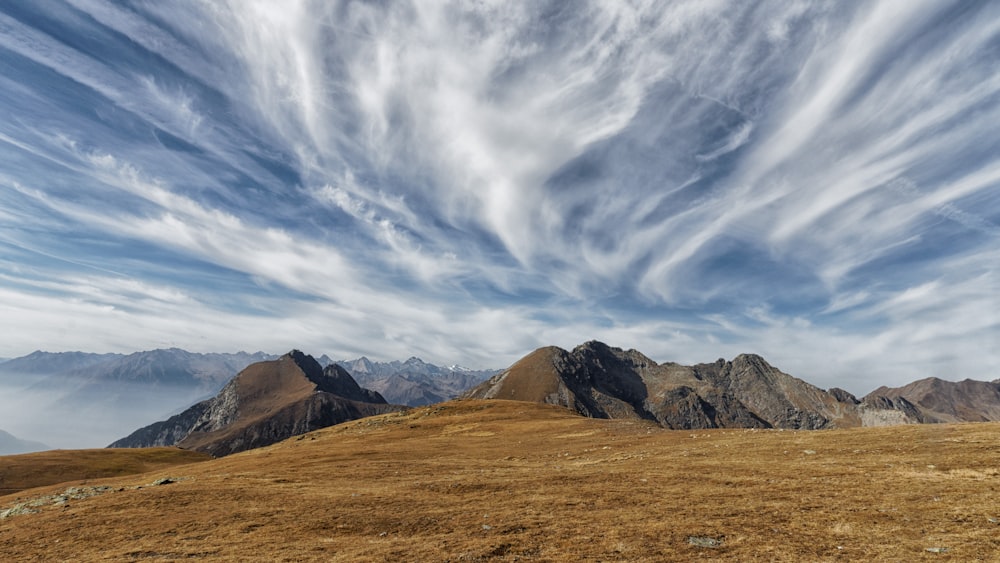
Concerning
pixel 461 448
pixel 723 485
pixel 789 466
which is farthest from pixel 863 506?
pixel 461 448

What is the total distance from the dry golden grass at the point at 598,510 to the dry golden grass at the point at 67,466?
3613 inches

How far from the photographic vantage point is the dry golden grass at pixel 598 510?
54.0 ft

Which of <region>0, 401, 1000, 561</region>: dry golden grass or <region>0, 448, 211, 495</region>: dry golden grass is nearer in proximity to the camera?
<region>0, 401, 1000, 561</region>: dry golden grass

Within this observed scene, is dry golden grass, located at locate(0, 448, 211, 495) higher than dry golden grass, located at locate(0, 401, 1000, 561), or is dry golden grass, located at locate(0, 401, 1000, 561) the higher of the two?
dry golden grass, located at locate(0, 401, 1000, 561)

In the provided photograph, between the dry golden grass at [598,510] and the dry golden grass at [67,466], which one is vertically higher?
the dry golden grass at [598,510]

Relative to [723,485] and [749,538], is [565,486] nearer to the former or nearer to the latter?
[723,485]

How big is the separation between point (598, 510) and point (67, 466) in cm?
13258

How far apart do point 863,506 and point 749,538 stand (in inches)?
283

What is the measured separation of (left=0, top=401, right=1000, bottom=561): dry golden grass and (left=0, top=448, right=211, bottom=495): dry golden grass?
301 feet

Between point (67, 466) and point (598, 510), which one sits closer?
point (598, 510)

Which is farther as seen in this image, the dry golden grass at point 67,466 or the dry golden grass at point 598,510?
the dry golden grass at point 67,466

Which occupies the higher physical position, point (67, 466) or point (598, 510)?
point (598, 510)

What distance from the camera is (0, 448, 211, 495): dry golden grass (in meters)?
91.8

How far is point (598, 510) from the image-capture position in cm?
2212
